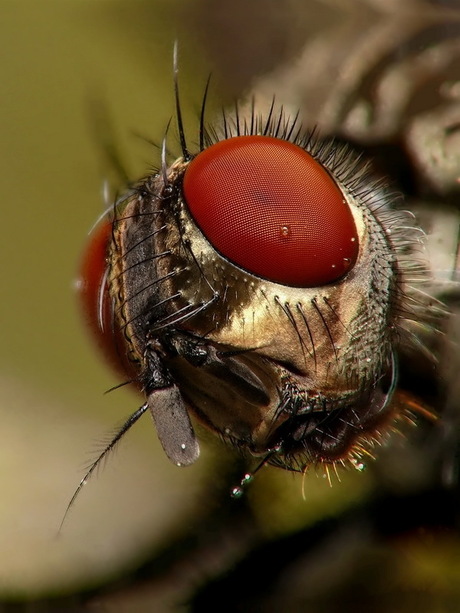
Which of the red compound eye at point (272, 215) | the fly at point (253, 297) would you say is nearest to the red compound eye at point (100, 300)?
the fly at point (253, 297)

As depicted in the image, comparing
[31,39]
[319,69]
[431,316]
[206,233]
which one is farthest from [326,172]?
[31,39]

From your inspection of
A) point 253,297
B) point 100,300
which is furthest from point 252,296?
point 100,300

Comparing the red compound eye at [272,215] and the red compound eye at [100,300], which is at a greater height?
the red compound eye at [272,215]

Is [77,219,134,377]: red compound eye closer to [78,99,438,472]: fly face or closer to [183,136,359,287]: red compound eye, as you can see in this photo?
[78,99,438,472]: fly face

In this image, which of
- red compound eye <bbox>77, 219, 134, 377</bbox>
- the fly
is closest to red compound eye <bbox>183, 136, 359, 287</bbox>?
the fly

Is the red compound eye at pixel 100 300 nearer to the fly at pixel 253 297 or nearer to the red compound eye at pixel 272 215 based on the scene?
the fly at pixel 253 297

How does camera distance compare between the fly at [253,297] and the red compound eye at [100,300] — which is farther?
the red compound eye at [100,300]
